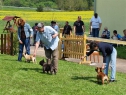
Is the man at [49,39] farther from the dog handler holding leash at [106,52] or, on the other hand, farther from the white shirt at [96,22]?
the white shirt at [96,22]

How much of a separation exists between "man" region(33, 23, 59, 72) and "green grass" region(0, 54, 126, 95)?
23.6 inches

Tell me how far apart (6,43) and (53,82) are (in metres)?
9.10

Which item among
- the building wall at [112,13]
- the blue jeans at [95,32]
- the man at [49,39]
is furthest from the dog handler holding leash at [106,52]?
the building wall at [112,13]

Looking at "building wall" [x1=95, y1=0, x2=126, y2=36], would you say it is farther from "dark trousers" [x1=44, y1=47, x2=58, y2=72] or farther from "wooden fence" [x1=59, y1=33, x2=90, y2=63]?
"dark trousers" [x1=44, y1=47, x2=58, y2=72]

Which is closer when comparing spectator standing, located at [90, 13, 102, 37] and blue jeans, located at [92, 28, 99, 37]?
spectator standing, located at [90, 13, 102, 37]

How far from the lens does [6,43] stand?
2072 centimetres

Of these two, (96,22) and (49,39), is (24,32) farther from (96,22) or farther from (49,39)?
(96,22)

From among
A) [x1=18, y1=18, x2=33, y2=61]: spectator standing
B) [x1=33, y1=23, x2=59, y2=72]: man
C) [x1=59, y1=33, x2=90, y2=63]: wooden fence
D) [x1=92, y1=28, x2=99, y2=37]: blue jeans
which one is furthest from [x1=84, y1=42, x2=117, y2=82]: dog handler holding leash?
[x1=92, y1=28, x2=99, y2=37]: blue jeans

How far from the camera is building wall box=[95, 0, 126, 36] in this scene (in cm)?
2622

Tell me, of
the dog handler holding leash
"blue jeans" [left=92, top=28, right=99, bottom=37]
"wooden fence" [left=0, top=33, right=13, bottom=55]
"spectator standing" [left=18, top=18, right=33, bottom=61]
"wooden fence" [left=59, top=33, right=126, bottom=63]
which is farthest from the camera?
"blue jeans" [left=92, top=28, right=99, bottom=37]

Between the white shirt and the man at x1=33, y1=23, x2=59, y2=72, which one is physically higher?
the white shirt

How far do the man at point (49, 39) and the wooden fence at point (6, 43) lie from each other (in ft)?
22.9

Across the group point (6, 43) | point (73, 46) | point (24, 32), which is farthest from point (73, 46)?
point (6, 43)

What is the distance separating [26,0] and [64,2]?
20928 millimetres
